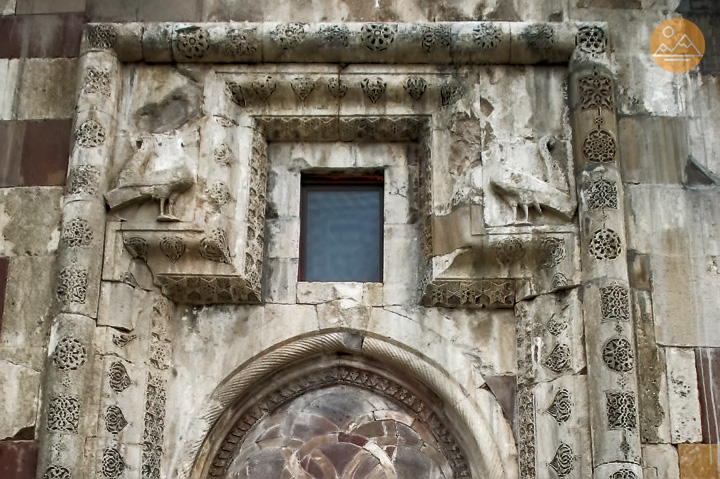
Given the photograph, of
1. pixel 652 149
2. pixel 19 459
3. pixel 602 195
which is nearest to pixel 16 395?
pixel 19 459

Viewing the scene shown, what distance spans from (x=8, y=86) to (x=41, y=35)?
0.51 m

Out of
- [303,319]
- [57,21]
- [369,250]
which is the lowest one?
[303,319]

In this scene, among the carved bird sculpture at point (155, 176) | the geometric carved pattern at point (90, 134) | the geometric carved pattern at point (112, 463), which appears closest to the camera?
the geometric carved pattern at point (112, 463)

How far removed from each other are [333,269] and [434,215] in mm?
943

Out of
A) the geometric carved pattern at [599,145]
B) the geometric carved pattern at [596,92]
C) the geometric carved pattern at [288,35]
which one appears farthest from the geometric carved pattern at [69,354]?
the geometric carved pattern at [596,92]

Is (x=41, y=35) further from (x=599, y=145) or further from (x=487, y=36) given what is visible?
(x=599, y=145)

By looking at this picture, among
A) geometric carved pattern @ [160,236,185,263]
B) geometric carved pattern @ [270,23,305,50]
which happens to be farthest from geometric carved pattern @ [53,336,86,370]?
geometric carved pattern @ [270,23,305,50]

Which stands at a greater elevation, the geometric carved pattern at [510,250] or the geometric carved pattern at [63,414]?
the geometric carved pattern at [510,250]

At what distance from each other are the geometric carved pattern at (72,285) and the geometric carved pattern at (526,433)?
3.28 meters

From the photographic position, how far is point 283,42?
9.00 meters

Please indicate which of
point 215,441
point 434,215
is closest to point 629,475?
point 434,215

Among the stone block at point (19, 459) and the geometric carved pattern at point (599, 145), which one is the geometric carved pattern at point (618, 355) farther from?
the stone block at point (19, 459)

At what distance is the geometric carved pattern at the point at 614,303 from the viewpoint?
8141mm

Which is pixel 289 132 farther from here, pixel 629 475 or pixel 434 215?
pixel 629 475
